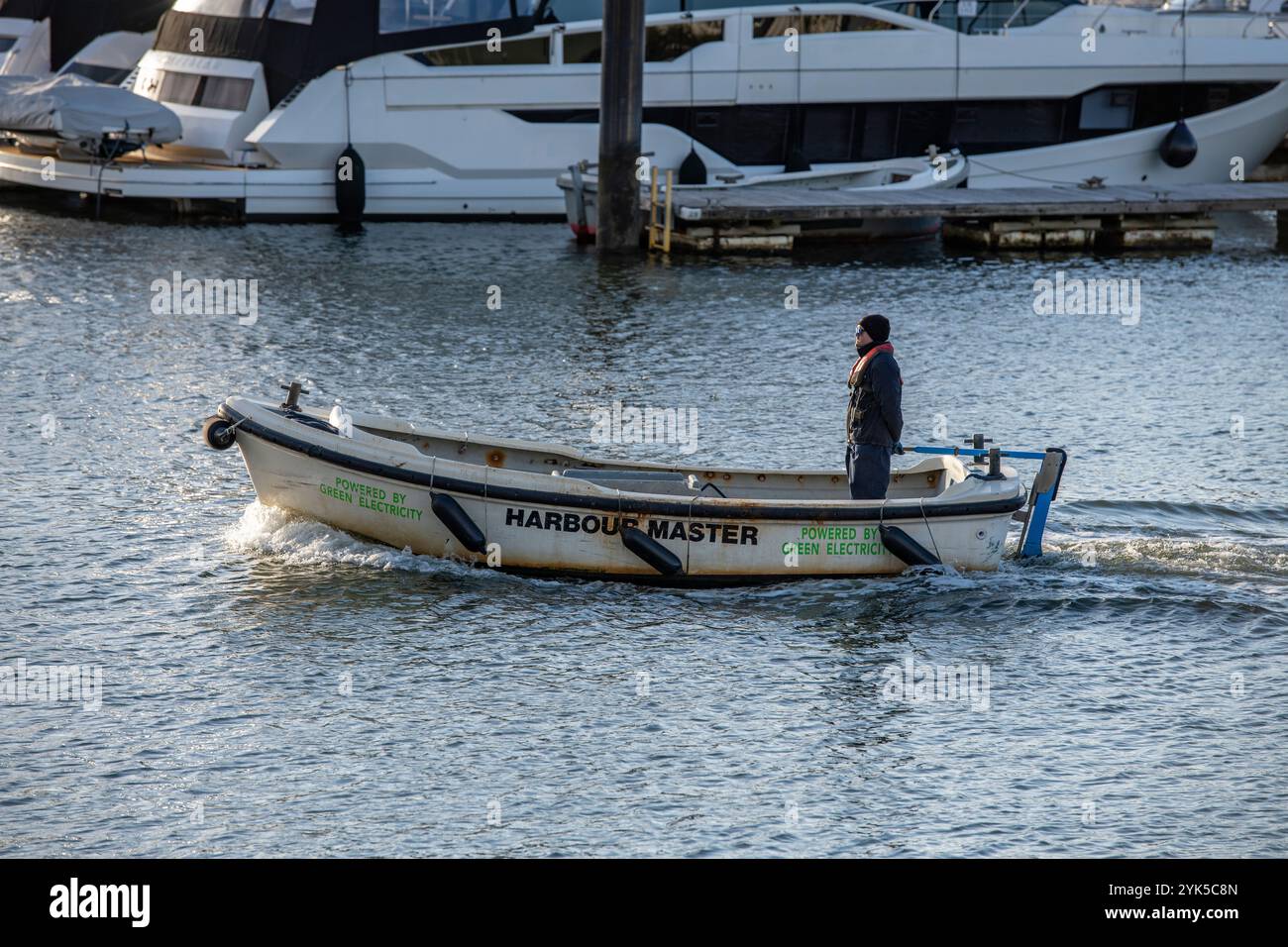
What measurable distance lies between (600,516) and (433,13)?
67.9ft

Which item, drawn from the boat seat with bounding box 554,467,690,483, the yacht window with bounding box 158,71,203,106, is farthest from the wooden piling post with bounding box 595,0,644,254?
the boat seat with bounding box 554,467,690,483

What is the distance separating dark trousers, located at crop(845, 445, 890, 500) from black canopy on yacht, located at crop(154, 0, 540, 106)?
20.2 metres

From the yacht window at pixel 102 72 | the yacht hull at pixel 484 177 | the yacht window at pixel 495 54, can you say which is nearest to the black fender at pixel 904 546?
the yacht hull at pixel 484 177

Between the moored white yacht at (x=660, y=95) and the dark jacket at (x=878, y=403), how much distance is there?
19628 millimetres

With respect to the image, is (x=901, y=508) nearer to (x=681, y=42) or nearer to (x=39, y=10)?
(x=681, y=42)

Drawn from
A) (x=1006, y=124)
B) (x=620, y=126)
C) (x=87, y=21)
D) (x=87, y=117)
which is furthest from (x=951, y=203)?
(x=87, y=21)

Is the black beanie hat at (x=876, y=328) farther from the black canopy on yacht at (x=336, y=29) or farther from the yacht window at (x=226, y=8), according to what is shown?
the yacht window at (x=226, y=8)

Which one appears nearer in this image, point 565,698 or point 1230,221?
point 565,698

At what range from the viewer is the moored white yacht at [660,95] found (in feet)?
98.8

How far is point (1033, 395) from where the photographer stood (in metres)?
18.7
